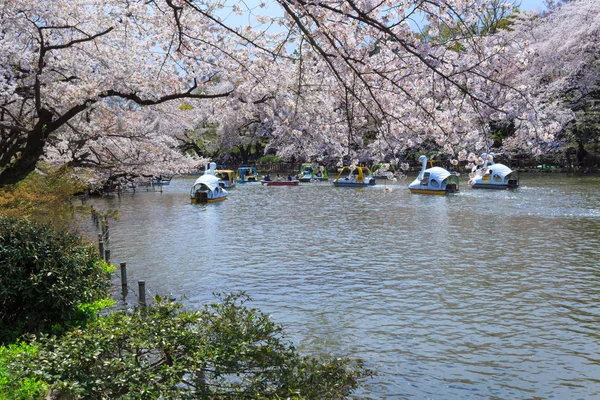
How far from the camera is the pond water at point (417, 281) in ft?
28.4

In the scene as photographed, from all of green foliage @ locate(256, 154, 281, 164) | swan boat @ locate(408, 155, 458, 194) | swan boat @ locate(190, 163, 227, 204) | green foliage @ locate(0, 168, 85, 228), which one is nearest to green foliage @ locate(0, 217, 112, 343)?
green foliage @ locate(0, 168, 85, 228)

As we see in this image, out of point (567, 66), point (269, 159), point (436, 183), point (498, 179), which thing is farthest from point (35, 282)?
point (269, 159)

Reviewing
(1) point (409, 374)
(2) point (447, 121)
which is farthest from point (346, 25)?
(1) point (409, 374)

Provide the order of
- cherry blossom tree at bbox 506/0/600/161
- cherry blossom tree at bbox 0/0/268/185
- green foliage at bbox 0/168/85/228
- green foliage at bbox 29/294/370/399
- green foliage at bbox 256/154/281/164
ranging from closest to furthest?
green foliage at bbox 29/294/370/399, cherry blossom tree at bbox 0/0/268/185, green foliage at bbox 0/168/85/228, cherry blossom tree at bbox 506/0/600/161, green foliage at bbox 256/154/281/164

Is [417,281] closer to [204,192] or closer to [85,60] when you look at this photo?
[85,60]

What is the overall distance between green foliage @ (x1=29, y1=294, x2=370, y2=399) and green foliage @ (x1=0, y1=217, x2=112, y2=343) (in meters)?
2.11

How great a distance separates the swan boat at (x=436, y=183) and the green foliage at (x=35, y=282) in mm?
32022

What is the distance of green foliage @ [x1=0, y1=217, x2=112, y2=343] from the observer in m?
8.04

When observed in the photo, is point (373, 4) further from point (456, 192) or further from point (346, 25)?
point (456, 192)

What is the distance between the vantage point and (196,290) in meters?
13.2

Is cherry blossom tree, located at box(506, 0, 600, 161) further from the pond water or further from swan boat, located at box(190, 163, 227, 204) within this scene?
swan boat, located at box(190, 163, 227, 204)

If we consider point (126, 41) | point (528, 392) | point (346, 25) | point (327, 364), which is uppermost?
point (126, 41)

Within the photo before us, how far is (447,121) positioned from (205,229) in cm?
1623

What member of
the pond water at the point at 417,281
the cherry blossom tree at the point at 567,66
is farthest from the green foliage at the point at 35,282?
the cherry blossom tree at the point at 567,66
